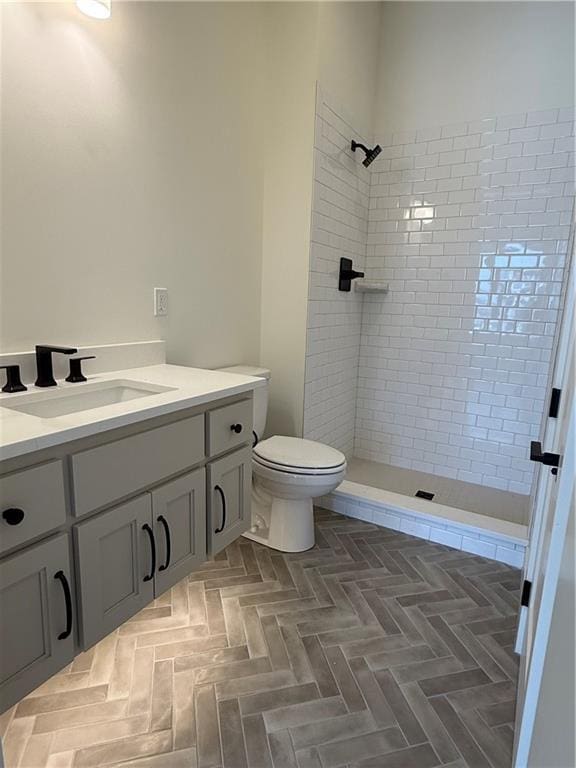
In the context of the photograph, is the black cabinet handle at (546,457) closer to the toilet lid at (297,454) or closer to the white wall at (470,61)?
the toilet lid at (297,454)

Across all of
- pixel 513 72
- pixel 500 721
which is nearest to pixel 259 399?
pixel 500 721

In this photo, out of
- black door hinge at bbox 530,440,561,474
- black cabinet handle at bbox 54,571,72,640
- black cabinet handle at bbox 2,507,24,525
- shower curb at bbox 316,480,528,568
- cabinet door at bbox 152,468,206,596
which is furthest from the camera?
shower curb at bbox 316,480,528,568

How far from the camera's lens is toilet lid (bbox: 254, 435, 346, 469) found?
7.14ft

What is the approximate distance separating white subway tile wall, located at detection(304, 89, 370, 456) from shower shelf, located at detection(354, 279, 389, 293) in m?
0.07

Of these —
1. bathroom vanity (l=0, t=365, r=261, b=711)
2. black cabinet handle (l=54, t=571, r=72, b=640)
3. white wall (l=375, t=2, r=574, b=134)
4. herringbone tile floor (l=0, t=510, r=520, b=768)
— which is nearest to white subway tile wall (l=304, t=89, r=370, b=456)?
white wall (l=375, t=2, r=574, b=134)

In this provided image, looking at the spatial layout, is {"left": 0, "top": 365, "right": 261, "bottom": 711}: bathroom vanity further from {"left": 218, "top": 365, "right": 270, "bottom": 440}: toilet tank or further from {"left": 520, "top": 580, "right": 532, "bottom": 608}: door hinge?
{"left": 520, "top": 580, "right": 532, "bottom": 608}: door hinge

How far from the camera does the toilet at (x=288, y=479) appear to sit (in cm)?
216

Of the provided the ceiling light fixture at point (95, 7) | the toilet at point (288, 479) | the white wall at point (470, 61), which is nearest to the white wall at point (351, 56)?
the white wall at point (470, 61)

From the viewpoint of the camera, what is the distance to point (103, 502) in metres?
1.10

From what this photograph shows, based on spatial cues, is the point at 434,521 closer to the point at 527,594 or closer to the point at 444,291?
the point at 527,594

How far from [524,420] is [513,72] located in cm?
207

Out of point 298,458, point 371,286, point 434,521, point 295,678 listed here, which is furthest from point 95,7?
point 434,521

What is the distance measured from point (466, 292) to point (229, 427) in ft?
6.86

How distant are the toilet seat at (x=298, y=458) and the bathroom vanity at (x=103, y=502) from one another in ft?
1.86
